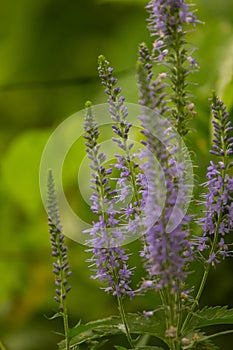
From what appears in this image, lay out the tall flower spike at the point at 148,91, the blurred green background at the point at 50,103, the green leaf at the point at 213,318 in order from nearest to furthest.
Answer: the tall flower spike at the point at 148,91 → the green leaf at the point at 213,318 → the blurred green background at the point at 50,103

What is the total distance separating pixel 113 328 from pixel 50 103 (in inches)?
44.0

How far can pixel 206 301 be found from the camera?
132cm

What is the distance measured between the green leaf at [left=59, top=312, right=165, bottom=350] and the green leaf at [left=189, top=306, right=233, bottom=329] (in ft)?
0.12

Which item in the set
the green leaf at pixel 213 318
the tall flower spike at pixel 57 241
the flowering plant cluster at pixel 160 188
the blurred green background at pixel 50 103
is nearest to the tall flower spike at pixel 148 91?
the flowering plant cluster at pixel 160 188

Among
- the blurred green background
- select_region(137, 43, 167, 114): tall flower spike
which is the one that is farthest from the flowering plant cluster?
the blurred green background

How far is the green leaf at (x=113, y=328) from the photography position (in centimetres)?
72

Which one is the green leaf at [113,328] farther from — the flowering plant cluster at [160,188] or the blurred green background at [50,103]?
the blurred green background at [50,103]

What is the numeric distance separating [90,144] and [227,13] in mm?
799

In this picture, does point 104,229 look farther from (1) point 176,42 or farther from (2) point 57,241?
(1) point 176,42

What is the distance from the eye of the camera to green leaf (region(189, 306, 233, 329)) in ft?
2.33

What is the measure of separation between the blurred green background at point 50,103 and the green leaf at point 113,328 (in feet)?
1.63

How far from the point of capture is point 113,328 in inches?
29.5

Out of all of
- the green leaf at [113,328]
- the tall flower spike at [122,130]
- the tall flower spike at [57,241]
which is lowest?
the green leaf at [113,328]

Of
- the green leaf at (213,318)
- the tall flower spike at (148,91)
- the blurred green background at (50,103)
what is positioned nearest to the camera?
the tall flower spike at (148,91)
